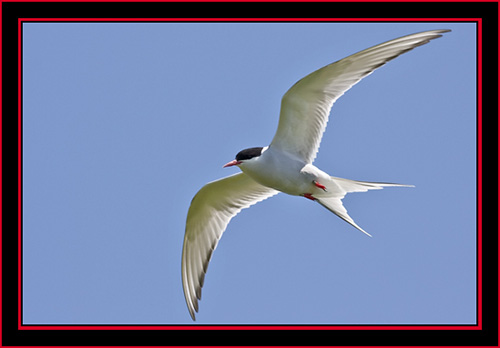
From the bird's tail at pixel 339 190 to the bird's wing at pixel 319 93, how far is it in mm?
381

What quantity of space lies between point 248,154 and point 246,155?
0.02 m

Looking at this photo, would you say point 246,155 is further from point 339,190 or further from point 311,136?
point 339,190

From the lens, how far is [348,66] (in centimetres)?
680

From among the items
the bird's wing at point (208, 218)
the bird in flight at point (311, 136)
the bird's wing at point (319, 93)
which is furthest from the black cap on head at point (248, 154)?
the bird's wing at point (208, 218)

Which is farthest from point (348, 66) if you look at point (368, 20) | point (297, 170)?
point (297, 170)

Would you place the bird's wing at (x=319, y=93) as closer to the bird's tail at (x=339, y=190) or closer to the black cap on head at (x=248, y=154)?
the black cap on head at (x=248, y=154)

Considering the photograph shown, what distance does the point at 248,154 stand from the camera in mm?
7133

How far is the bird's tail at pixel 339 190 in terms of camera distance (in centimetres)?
718

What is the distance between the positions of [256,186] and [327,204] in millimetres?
1267

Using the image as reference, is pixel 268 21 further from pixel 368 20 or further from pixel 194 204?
pixel 194 204

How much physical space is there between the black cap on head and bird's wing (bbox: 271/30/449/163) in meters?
0.24

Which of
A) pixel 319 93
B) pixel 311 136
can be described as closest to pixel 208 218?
pixel 311 136

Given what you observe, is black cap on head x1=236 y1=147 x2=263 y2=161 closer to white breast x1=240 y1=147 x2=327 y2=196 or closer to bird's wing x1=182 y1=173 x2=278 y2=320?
white breast x1=240 y1=147 x2=327 y2=196

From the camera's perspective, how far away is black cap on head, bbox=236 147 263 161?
712 cm
